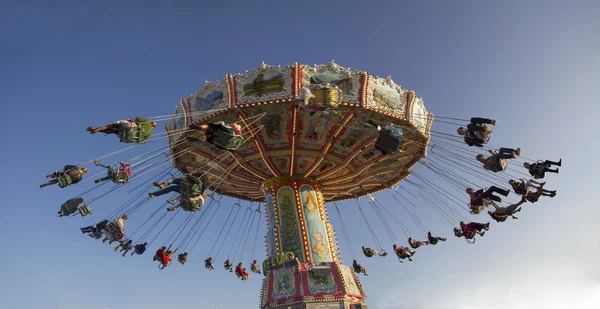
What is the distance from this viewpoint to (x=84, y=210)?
37.1 feet

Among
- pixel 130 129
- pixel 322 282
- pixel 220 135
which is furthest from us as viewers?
pixel 322 282

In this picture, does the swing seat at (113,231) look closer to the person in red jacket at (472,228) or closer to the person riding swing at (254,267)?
the person riding swing at (254,267)

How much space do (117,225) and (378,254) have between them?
10.3 m

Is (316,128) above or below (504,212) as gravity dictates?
above

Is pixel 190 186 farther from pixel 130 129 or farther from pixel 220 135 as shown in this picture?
pixel 220 135

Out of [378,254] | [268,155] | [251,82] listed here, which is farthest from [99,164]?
[378,254]

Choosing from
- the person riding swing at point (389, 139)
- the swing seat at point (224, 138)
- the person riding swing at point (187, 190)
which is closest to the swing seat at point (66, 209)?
the person riding swing at point (187, 190)

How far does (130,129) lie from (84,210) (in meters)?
4.44

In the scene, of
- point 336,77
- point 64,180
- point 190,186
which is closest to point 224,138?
point 190,186

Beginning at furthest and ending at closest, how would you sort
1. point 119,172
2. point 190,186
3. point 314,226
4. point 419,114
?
point 314,226 < point 419,114 < point 190,186 < point 119,172

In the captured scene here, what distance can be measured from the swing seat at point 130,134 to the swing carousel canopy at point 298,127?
2.94m

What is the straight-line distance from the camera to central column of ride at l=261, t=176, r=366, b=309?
40.7ft

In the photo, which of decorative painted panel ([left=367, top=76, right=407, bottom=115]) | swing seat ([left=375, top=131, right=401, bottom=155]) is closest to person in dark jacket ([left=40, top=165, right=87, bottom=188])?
swing seat ([left=375, top=131, right=401, bottom=155])

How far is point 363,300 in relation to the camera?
1338cm
